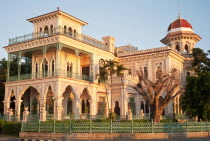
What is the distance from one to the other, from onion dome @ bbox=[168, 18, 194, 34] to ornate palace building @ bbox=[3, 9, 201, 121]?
6.90 m

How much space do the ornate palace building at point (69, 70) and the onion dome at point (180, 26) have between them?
6.90 meters

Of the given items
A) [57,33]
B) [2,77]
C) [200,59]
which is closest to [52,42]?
[57,33]

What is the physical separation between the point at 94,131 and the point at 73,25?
58.4ft

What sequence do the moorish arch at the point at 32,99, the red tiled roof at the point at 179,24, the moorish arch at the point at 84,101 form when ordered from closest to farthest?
the moorish arch at the point at 32,99
the moorish arch at the point at 84,101
the red tiled roof at the point at 179,24

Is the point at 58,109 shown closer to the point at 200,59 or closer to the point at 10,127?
the point at 10,127

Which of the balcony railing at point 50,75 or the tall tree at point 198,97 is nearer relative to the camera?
the tall tree at point 198,97

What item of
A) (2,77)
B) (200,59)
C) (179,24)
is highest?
(179,24)

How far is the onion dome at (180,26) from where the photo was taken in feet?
137

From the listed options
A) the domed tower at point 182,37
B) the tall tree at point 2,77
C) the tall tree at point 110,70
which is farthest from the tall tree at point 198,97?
the tall tree at point 2,77

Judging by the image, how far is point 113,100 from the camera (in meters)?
32.6

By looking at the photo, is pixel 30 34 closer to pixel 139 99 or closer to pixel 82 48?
pixel 82 48

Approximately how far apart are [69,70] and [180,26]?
19756 mm

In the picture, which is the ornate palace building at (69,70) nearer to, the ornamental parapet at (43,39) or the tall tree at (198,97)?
the ornamental parapet at (43,39)

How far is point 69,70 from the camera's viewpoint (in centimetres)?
3117
